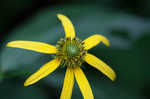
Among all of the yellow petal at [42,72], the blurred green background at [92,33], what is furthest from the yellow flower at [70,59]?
the blurred green background at [92,33]

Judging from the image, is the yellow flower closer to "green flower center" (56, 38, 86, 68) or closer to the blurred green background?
"green flower center" (56, 38, 86, 68)

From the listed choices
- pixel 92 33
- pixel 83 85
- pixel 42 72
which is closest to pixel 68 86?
pixel 83 85

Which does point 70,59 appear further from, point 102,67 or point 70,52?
point 102,67

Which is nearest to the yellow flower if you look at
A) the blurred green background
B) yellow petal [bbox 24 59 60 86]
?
yellow petal [bbox 24 59 60 86]

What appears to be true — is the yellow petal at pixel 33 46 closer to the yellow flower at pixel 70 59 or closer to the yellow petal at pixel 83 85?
the yellow flower at pixel 70 59

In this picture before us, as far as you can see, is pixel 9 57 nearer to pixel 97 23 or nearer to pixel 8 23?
pixel 8 23
